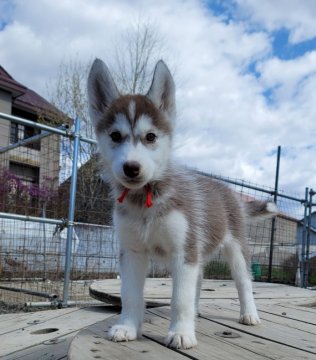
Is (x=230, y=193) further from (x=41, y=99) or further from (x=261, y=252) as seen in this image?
(x=41, y=99)

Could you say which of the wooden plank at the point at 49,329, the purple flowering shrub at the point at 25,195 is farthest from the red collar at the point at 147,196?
the purple flowering shrub at the point at 25,195

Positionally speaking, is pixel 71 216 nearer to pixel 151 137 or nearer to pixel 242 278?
pixel 242 278

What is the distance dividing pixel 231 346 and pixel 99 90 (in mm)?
1671

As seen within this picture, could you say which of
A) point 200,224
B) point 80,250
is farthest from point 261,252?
point 200,224

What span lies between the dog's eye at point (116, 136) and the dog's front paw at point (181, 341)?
3.46 ft

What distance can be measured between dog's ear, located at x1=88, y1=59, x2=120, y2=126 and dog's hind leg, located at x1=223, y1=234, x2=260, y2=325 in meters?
1.28

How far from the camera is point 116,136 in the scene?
94.0 inches

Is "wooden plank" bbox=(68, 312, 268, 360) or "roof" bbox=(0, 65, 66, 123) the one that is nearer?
"wooden plank" bbox=(68, 312, 268, 360)

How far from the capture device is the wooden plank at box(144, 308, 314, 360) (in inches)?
85.3

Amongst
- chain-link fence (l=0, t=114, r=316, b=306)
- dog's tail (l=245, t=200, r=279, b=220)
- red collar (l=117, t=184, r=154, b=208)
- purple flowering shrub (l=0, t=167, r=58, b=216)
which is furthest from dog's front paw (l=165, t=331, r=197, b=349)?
purple flowering shrub (l=0, t=167, r=58, b=216)

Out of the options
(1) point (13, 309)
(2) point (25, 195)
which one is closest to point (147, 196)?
(1) point (13, 309)

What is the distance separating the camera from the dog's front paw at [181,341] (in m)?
2.23

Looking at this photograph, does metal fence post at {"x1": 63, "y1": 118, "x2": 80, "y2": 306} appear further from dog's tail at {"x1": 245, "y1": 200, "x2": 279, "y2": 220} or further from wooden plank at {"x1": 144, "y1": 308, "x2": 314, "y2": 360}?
wooden plank at {"x1": 144, "y1": 308, "x2": 314, "y2": 360}

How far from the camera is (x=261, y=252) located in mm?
9953
